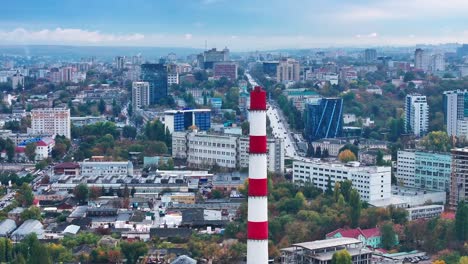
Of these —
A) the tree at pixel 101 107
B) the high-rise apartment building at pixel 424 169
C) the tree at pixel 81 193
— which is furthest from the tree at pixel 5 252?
the tree at pixel 101 107

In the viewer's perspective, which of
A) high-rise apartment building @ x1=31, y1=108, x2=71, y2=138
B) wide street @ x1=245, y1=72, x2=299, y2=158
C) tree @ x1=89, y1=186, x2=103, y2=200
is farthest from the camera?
high-rise apartment building @ x1=31, y1=108, x2=71, y2=138

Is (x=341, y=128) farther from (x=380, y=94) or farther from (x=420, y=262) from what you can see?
(x=420, y=262)

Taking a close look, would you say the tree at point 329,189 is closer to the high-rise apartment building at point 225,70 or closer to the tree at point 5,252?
the tree at point 5,252

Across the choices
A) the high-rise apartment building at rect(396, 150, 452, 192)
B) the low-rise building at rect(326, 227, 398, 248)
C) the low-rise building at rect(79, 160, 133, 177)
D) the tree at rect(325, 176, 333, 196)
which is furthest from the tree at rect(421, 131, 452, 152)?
the low-rise building at rect(326, 227, 398, 248)

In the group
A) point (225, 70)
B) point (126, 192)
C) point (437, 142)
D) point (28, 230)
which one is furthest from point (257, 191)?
point (225, 70)

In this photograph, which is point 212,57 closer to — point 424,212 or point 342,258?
point 424,212

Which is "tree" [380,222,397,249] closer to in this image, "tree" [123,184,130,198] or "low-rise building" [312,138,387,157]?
"tree" [123,184,130,198]

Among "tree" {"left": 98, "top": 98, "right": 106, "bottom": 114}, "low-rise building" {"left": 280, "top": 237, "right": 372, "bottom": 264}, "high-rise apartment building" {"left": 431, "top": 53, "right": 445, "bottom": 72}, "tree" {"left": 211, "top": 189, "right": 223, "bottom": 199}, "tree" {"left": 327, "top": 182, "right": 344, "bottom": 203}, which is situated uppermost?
"high-rise apartment building" {"left": 431, "top": 53, "right": 445, "bottom": 72}

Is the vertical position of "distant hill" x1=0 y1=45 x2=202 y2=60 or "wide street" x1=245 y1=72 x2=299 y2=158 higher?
"distant hill" x1=0 y1=45 x2=202 y2=60
